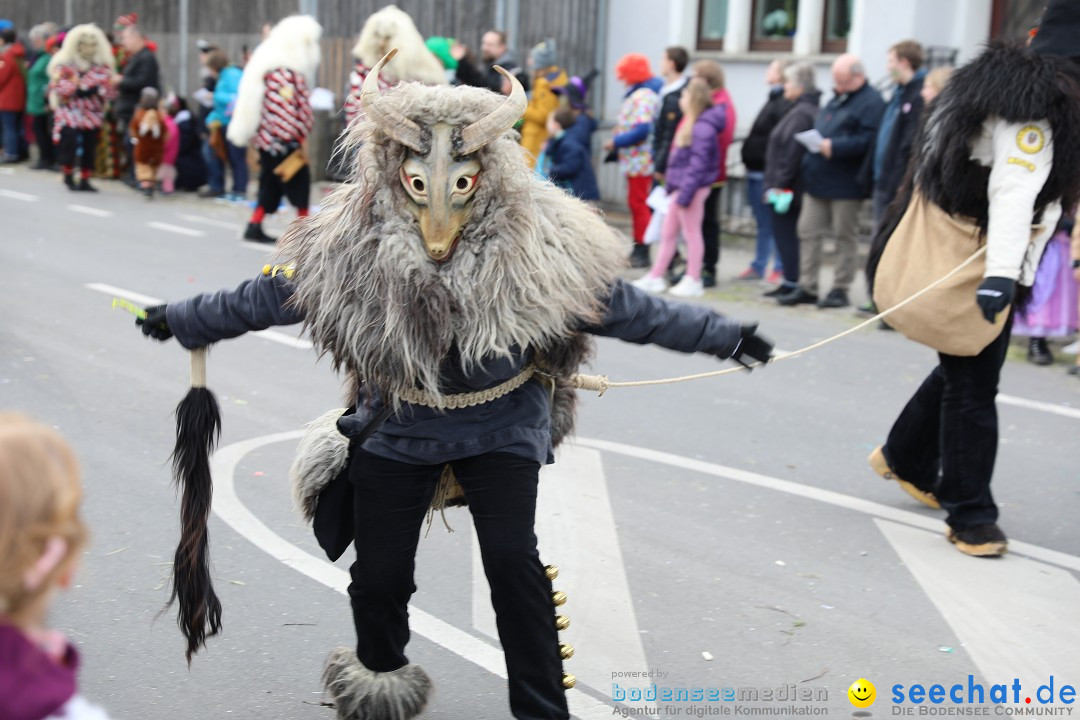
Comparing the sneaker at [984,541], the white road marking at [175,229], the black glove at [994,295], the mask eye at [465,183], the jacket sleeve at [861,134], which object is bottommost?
the white road marking at [175,229]

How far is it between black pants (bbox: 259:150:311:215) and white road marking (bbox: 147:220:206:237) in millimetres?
831

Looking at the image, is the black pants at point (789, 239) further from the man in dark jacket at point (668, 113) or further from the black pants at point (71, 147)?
the black pants at point (71, 147)

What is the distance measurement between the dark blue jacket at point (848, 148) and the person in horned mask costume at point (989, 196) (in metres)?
4.99

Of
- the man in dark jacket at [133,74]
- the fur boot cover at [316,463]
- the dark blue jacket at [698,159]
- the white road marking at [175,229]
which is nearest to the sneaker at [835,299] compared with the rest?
the dark blue jacket at [698,159]

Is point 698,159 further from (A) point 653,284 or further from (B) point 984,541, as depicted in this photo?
(B) point 984,541

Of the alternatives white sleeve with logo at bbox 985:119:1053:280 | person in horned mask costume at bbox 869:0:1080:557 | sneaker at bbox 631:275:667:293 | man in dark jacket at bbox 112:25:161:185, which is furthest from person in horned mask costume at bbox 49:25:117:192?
white sleeve with logo at bbox 985:119:1053:280

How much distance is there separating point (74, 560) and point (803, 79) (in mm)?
9980

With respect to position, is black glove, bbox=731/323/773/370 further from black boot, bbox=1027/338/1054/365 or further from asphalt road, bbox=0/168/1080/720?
black boot, bbox=1027/338/1054/365

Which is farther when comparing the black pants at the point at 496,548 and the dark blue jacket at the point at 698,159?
the dark blue jacket at the point at 698,159

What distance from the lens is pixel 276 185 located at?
43.5ft

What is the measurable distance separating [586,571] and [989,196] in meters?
2.06

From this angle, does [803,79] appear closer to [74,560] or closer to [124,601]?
[124,601]

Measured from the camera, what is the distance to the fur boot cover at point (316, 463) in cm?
367

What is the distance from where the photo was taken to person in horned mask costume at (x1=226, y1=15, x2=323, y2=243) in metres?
12.6
